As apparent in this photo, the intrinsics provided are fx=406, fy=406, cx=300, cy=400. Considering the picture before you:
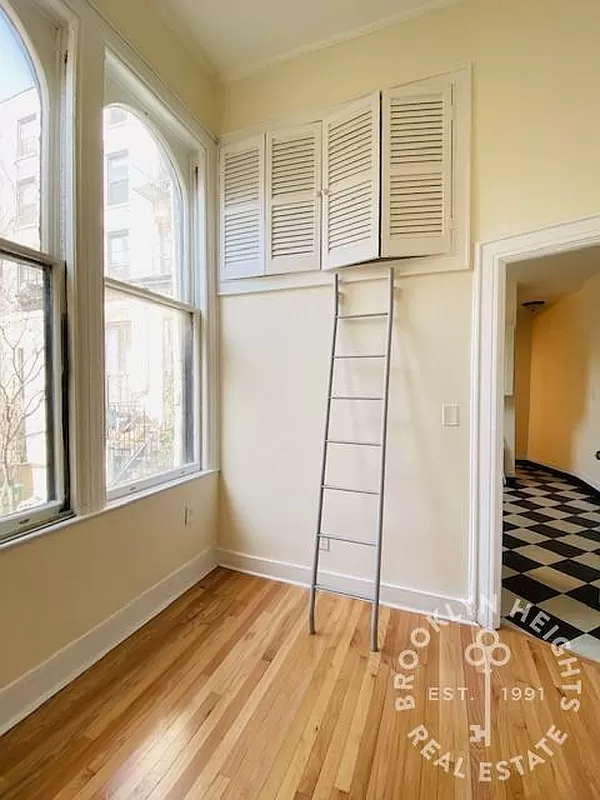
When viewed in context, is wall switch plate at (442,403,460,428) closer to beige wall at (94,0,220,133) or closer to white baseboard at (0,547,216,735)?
white baseboard at (0,547,216,735)

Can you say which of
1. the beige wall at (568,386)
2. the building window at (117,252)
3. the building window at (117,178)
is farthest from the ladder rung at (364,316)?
the beige wall at (568,386)

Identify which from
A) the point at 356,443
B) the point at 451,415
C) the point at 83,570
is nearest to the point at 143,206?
the point at 356,443

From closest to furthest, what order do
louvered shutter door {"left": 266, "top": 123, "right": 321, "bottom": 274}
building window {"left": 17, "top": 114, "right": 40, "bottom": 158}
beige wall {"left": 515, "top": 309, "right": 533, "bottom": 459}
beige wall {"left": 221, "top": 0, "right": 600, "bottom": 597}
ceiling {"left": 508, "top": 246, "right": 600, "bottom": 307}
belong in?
building window {"left": 17, "top": 114, "right": 40, "bottom": 158} → beige wall {"left": 221, "top": 0, "right": 600, "bottom": 597} → louvered shutter door {"left": 266, "top": 123, "right": 321, "bottom": 274} → ceiling {"left": 508, "top": 246, "right": 600, "bottom": 307} → beige wall {"left": 515, "top": 309, "right": 533, "bottom": 459}

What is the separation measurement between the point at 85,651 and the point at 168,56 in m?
3.14

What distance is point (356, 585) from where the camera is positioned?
2.46 metres

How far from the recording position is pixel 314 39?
2.42m

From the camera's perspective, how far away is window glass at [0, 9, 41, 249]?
1609mm

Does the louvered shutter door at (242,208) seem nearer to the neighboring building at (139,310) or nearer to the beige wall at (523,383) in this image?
the neighboring building at (139,310)

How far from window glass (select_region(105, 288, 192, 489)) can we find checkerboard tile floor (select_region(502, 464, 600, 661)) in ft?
7.28

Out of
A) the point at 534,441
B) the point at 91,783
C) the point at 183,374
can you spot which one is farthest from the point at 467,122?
the point at 534,441

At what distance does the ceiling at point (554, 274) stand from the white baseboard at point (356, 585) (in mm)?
2751

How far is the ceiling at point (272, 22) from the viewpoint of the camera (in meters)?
2.18

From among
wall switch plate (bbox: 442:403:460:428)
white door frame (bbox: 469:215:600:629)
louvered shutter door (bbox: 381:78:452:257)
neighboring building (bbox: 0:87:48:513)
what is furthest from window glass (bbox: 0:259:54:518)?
white door frame (bbox: 469:215:600:629)

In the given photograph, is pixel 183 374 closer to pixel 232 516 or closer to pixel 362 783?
pixel 232 516
